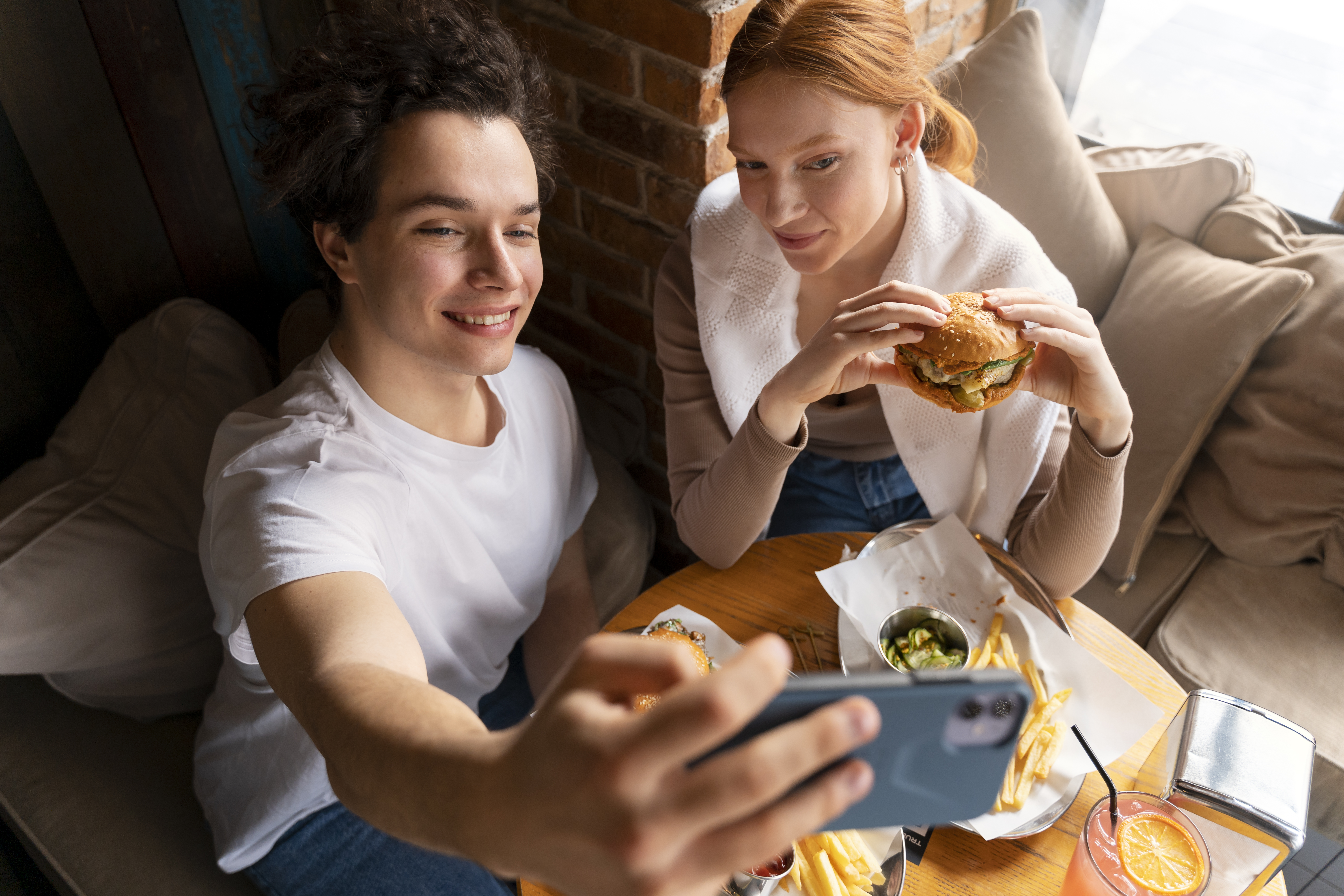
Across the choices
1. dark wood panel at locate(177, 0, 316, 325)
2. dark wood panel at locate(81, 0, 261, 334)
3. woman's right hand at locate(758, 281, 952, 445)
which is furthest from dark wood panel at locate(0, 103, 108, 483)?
woman's right hand at locate(758, 281, 952, 445)

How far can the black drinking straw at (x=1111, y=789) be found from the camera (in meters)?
1.05

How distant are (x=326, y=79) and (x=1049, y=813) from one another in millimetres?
1580

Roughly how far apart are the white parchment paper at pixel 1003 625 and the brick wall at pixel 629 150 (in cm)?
92

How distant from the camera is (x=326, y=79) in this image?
4.32ft

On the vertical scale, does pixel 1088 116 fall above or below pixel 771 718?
below

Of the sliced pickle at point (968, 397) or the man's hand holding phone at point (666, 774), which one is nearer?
the man's hand holding phone at point (666, 774)

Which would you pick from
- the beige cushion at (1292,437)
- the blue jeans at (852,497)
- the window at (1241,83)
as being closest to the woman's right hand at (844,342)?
the blue jeans at (852,497)

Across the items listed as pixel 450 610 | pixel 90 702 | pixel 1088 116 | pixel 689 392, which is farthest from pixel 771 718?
pixel 1088 116

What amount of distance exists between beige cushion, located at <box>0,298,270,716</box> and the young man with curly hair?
26cm

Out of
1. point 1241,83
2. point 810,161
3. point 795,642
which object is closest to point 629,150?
point 810,161

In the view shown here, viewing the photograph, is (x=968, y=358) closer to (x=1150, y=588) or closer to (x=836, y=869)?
(x=836, y=869)

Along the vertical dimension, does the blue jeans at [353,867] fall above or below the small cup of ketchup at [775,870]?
below

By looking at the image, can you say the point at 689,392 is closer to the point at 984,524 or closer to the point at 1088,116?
the point at 984,524

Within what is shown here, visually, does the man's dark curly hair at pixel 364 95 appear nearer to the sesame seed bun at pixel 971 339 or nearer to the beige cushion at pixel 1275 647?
the sesame seed bun at pixel 971 339
